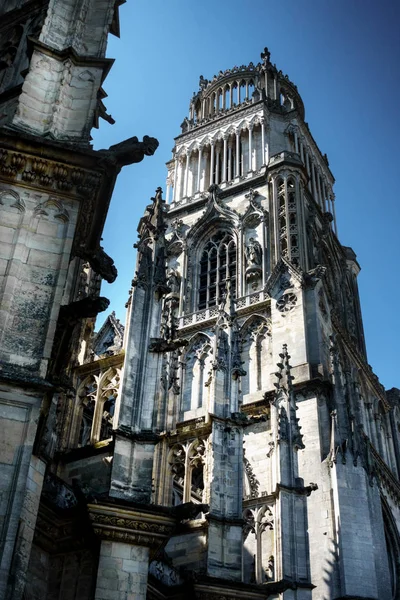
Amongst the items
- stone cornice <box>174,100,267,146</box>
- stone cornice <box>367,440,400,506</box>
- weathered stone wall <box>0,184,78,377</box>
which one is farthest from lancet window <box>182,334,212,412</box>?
weathered stone wall <box>0,184,78,377</box>

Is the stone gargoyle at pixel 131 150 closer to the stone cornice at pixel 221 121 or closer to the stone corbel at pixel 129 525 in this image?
the stone corbel at pixel 129 525

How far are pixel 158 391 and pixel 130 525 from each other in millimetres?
3321

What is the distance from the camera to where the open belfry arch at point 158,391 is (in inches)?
423

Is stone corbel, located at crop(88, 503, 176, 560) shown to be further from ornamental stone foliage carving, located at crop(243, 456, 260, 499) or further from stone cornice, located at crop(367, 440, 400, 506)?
stone cornice, located at crop(367, 440, 400, 506)

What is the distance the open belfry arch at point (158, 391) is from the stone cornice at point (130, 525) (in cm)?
4

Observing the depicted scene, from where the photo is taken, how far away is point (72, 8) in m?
14.3

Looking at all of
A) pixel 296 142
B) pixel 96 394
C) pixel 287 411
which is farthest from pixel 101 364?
pixel 296 142

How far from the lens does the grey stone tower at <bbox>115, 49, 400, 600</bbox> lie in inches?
665

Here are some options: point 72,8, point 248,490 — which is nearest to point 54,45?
point 72,8

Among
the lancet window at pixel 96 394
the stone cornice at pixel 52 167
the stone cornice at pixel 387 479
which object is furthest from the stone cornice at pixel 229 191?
the stone cornice at pixel 52 167

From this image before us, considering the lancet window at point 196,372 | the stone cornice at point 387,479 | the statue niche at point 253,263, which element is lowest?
the stone cornice at point 387,479

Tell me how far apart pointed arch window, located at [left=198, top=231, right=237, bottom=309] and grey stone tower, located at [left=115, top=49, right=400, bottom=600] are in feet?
0.36

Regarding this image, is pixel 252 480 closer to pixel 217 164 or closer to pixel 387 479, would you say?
pixel 387 479

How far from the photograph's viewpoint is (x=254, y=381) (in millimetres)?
31484
